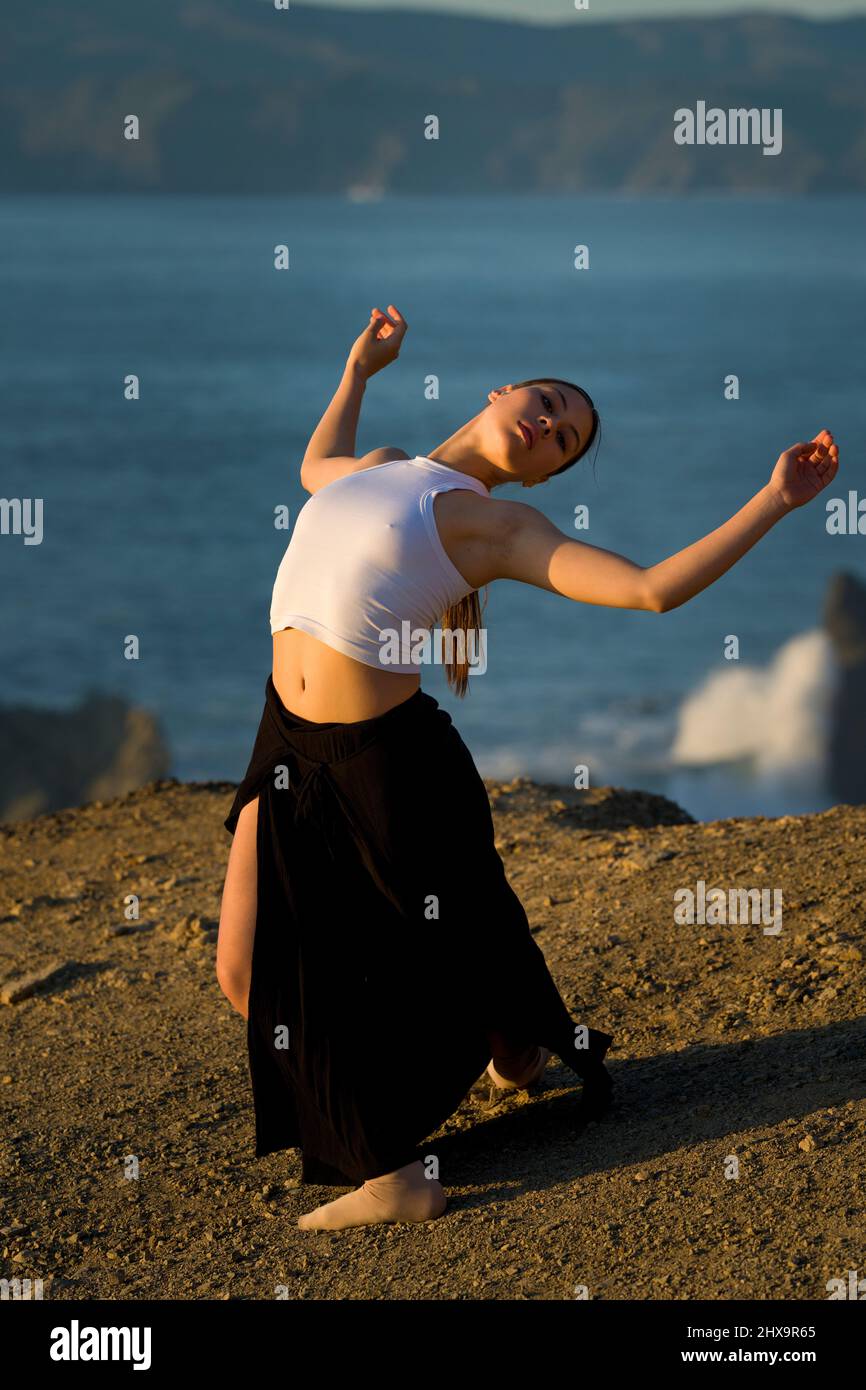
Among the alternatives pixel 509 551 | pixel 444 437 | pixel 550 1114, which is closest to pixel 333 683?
→ pixel 509 551

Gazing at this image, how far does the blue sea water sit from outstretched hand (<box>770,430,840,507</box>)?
1990 centimetres

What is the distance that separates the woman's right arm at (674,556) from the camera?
3.24 meters

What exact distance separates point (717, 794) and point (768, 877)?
68.6 ft

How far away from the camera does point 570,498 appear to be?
55.9m

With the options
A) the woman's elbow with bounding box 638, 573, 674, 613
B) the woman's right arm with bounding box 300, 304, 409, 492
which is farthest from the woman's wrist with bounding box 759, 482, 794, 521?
the woman's right arm with bounding box 300, 304, 409, 492

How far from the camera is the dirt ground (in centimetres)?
348

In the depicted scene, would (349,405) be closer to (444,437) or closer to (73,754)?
(73,754)

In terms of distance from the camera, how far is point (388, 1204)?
12.1 feet

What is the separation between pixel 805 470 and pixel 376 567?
0.93 metres

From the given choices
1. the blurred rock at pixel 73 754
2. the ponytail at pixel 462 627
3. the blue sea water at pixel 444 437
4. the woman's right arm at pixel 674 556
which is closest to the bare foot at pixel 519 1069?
the ponytail at pixel 462 627

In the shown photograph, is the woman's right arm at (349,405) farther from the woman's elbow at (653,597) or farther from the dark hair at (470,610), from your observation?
the woman's elbow at (653,597)

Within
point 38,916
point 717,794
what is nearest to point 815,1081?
point 38,916

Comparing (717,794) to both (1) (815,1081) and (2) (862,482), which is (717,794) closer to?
(1) (815,1081)

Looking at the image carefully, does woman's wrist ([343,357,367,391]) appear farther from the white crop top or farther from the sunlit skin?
the white crop top
